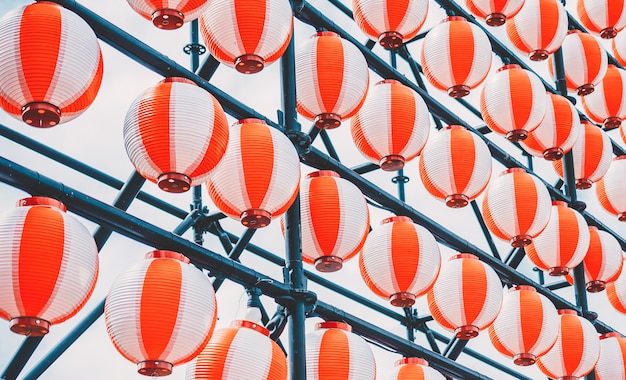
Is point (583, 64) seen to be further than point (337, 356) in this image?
Yes

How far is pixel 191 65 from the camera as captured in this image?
7367 millimetres

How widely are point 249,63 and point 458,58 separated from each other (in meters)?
2.31

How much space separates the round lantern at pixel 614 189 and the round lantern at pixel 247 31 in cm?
535

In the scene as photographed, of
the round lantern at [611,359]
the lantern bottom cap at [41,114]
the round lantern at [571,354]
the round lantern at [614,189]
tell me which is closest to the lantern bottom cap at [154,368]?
the lantern bottom cap at [41,114]

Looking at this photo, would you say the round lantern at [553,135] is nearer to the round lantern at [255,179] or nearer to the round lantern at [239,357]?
the round lantern at [255,179]

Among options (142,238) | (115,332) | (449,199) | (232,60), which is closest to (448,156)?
(449,199)

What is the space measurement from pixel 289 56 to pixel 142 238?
1741 millimetres

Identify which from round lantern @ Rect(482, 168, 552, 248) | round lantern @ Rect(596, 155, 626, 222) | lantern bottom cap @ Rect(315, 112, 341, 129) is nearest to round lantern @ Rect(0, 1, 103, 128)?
lantern bottom cap @ Rect(315, 112, 341, 129)

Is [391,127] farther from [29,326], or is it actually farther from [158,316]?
[29,326]

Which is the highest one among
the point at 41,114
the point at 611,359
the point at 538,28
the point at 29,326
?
the point at 538,28

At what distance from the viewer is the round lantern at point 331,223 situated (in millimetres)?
6828

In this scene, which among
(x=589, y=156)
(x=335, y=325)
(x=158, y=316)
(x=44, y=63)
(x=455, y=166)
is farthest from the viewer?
(x=589, y=156)

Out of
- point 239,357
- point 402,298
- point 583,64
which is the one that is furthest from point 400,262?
point 583,64

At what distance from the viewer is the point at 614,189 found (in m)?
10.9
